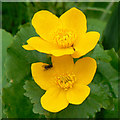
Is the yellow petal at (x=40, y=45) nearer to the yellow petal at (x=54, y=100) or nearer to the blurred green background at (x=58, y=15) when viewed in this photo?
the yellow petal at (x=54, y=100)

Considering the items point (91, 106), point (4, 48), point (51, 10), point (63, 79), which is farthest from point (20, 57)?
point (51, 10)

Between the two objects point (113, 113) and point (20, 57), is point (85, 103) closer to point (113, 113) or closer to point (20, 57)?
point (113, 113)

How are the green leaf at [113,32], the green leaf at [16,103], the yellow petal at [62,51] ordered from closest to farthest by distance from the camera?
the yellow petal at [62,51] → the green leaf at [16,103] → the green leaf at [113,32]

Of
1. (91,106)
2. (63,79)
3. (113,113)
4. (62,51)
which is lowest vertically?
(113,113)

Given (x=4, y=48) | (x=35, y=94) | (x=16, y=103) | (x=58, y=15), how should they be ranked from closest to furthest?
(x=35, y=94)
(x=16, y=103)
(x=4, y=48)
(x=58, y=15)

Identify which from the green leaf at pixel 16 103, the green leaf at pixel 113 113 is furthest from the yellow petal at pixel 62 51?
the green leaf at pixel 113 113

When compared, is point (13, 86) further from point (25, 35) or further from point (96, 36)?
point (96, 36)
